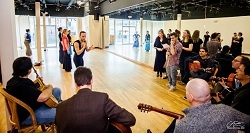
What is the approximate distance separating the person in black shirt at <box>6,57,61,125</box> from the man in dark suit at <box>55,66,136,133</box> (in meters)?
0.73

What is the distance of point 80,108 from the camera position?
5.34 ft

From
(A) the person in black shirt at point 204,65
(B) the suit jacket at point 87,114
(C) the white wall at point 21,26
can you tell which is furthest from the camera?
(C) the white wall at point 21,26

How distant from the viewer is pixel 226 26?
729 centimetres

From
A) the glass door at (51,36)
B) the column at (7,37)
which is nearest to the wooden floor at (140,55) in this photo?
the glass door at (51,36)

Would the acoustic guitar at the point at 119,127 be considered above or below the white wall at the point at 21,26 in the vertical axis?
below

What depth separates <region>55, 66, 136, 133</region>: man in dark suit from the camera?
1.63 metres

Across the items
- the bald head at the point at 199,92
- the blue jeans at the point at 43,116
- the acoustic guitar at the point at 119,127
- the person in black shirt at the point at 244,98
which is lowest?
the blue jeans at the point at 43,116

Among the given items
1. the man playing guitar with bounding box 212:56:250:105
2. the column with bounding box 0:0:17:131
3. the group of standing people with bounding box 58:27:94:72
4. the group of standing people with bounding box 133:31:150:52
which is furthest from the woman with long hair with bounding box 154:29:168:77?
the group of standing people with bounding box 133:31:150:52

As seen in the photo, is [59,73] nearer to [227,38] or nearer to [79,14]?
[227,38]

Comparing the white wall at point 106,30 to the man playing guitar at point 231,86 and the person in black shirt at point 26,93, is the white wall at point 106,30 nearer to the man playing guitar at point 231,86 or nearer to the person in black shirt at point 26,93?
the man playing guitar at point 231,86

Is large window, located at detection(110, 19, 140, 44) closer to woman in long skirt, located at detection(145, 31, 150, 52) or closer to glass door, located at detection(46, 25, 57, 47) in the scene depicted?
woman in long skirt, located at detection(145, 31, 150, 52)

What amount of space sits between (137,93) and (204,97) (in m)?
3.60

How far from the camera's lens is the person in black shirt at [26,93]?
2.29 meters

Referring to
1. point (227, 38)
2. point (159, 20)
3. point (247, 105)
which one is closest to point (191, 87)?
point (247, 105)
